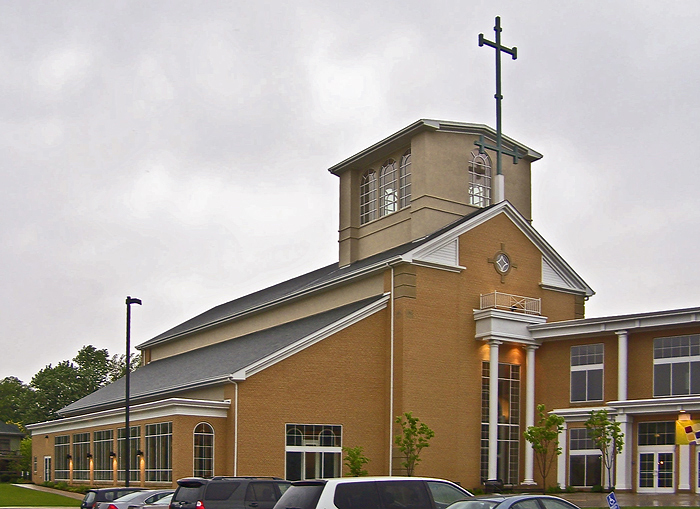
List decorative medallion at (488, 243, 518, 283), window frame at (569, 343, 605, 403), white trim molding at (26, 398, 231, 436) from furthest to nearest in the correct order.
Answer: decorative medallion at (488, 243, 518, 283) < window frame at (569, 343, 605, 403) < white trim molding at (26, 398, 231, 436)

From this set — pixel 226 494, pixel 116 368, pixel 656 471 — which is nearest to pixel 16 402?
pixel 116 368

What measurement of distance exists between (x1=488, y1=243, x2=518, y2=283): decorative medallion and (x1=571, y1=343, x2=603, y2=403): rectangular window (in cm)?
491

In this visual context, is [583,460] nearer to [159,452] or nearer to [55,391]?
[159,452]

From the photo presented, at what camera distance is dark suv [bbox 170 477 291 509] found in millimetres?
22891

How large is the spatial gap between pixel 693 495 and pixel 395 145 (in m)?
21.8

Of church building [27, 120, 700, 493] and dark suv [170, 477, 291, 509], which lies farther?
church building [27, 120, 700, 493]

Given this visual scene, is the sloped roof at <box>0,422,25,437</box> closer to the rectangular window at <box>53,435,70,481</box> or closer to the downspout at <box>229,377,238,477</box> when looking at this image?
the rectangular window at <box>53,435,70,481</box>

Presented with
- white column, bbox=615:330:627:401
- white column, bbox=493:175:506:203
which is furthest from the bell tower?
white column, bbox=615:330:627:401

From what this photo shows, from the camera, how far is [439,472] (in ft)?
129

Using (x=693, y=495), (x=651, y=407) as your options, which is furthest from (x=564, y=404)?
(x=693, y=495)

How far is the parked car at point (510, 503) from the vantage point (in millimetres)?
16766

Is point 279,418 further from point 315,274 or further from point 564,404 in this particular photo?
point 315,274

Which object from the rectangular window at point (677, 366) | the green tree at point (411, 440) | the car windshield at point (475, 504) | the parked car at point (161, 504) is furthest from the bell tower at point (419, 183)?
the car windshield at point (475, 504)

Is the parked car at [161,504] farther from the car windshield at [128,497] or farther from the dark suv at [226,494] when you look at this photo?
the dark suv at [226,494]
